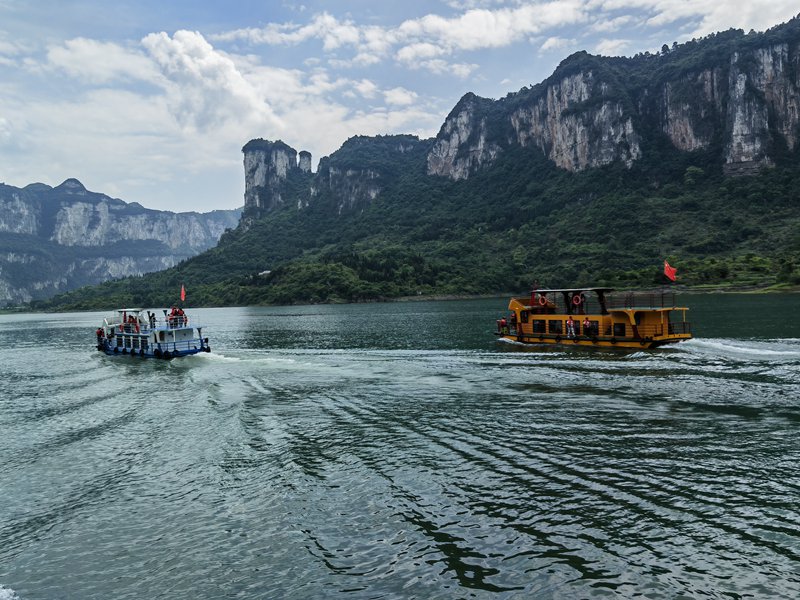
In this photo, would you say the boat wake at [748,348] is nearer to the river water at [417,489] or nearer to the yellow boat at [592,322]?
the yellow boat at [592,322]

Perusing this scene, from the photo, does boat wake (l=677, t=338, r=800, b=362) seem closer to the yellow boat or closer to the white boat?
the yellow boat

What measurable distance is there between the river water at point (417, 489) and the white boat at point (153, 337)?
2245 cm

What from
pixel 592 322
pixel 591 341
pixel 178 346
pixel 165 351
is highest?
pixel 592 322

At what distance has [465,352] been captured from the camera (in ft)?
189

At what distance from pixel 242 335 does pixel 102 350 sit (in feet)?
80.2

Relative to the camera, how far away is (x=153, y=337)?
65.8 m

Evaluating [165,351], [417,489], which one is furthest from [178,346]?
[417,489]

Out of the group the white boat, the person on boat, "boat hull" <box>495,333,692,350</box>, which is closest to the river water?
"boat hull" <box>495,333,692,350</box>

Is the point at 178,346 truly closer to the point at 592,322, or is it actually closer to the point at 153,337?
the point at 153,337

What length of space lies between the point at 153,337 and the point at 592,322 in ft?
174

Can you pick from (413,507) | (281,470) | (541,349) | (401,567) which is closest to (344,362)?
(541,349)

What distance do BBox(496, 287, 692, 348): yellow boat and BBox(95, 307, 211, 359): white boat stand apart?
3969 centimetres

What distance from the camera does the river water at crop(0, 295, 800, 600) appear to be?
13172 mm

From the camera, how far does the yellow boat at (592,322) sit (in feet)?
178
